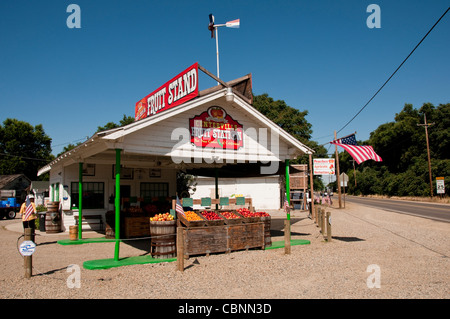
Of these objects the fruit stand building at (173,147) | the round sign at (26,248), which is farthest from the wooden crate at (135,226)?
the round sign at (26,248)

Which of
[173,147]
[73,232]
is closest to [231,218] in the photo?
[173,147]

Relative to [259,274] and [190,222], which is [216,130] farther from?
[259,274]

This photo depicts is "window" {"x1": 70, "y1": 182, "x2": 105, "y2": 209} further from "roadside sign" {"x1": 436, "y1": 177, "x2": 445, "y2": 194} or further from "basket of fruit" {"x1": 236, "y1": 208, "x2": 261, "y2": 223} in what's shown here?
"roadside sign" {"x1": 436, "y1": 177, "x2": 445, "y2": 194}

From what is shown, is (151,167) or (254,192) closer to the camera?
(151,167)

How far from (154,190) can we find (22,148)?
42229 mm

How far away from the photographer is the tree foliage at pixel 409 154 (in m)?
46.7

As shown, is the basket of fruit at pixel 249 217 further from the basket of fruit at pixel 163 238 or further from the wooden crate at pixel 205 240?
the basket of fruit at pixel 163 238

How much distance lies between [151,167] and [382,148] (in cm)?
5550

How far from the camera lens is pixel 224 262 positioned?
882 cm

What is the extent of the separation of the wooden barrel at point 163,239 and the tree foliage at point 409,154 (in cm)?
4064

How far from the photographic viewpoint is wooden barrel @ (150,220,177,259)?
921cm


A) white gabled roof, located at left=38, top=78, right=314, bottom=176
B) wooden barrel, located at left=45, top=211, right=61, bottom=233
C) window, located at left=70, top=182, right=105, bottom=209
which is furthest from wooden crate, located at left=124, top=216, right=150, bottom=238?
wooden barrel, located at left=45, top=211, right=61, bottom=233
